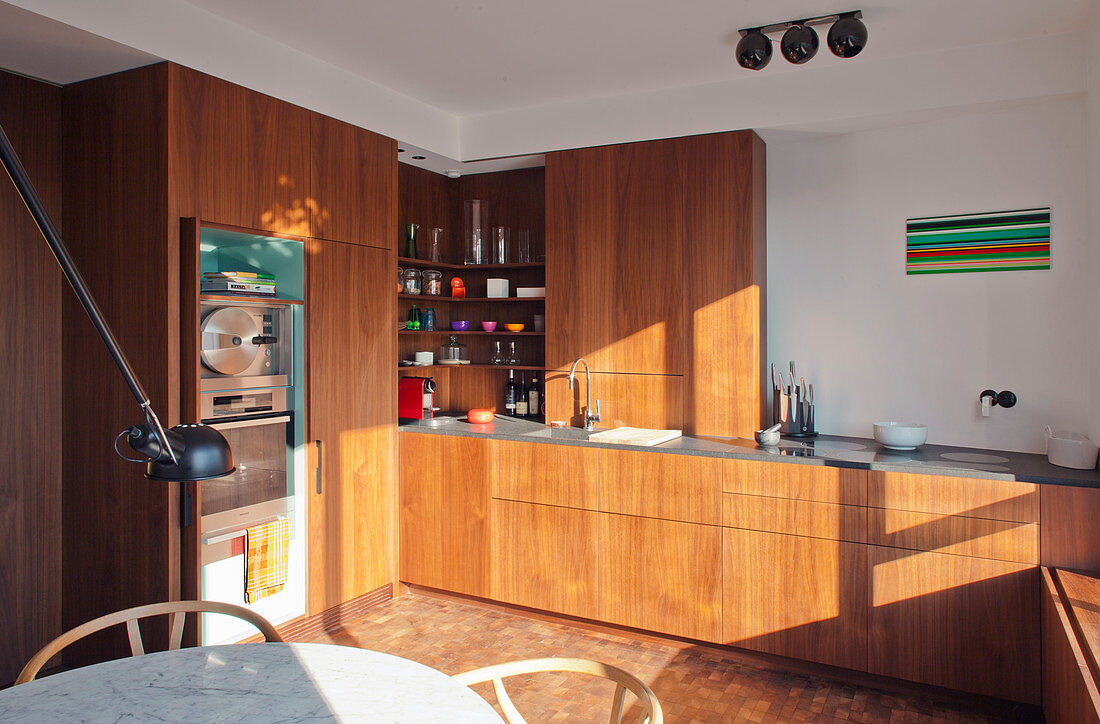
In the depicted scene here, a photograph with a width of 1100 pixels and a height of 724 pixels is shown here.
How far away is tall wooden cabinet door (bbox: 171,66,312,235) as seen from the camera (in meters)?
2.97

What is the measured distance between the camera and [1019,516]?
2.79 metres

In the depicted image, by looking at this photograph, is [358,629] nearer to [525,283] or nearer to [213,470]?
[525,283]

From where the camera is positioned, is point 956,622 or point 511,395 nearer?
point 956,622

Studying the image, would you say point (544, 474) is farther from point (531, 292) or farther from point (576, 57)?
point (576, 57)

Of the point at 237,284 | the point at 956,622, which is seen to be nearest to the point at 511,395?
the point at 237,284

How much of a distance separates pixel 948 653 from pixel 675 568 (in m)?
1.12

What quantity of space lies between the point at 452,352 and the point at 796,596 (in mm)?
2458

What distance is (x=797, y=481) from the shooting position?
10.4ft

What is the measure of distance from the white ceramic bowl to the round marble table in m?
2.48

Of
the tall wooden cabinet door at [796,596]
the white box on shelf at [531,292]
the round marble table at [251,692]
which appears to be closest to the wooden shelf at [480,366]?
the white box on shelf at [531,292]

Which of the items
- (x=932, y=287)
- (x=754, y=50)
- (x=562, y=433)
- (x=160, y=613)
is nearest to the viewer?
(x=160, y=613)

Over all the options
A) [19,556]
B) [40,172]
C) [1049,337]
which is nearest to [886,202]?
[1049,337]

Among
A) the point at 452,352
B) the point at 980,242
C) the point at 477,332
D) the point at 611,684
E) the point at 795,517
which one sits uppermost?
the point at 980,242

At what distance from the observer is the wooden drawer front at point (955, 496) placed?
2.79 metres
